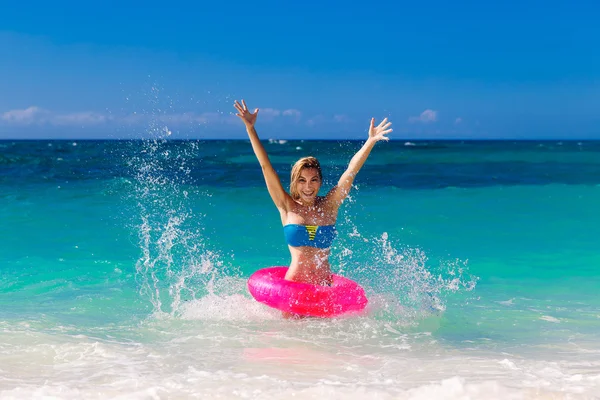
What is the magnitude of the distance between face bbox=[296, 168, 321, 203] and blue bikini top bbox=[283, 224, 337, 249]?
0.26 m

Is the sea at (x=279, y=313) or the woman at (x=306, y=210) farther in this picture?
the woman at (x=306, y=210)

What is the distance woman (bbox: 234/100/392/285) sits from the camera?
225 inches

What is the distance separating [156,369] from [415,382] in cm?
175

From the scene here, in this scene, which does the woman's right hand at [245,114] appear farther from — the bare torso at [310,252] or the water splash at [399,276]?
the water splash at [399,276]

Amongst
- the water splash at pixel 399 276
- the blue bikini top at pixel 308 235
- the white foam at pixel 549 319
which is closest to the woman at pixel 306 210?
the blue bikini top at pixel 308 235

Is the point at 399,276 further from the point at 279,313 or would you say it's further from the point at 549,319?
the point at 279,313

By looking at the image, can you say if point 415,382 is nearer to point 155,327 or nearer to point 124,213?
point 155,327

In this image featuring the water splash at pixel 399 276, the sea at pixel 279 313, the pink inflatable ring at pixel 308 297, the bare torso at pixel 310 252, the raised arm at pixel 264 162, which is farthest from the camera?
the water splash at pixel 399 276

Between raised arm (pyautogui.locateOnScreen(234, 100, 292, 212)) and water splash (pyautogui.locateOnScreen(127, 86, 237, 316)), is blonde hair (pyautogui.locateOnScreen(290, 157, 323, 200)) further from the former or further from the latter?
water splash (pyautogui.locateOnScreen(127, 86, 237, 316))

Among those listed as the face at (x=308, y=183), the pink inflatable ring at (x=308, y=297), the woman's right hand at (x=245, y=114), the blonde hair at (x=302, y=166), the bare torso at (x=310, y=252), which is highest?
the woman's right hand at (x=245, y=114)

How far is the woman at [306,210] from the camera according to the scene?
5.72 meters

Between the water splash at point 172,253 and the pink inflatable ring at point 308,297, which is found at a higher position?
the water splash at point 172,253

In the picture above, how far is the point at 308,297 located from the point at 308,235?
21.7 inches

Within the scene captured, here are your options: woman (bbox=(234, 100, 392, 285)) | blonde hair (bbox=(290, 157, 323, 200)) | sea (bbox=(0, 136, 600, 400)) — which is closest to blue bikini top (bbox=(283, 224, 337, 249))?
woman (bbox=(234, 100, 392, 285))
